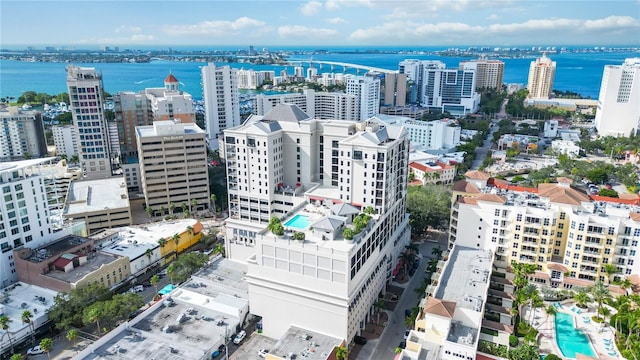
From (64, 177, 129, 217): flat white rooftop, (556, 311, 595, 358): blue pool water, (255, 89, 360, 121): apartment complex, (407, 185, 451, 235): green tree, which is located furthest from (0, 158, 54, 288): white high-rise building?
(255, 89, 360, 121): apartment complex

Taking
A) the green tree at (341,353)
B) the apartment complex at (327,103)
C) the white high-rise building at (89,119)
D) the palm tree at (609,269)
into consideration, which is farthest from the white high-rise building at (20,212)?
the apartment complex at (327,103)

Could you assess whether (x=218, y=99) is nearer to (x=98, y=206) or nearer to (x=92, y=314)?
(x=98, y=206)

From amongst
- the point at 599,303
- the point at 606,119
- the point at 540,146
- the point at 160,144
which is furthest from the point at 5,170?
the point at 606,119

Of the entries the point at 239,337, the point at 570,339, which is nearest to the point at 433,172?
the point at 570,339

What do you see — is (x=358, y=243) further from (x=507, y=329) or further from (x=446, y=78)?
(x=446, y=78)

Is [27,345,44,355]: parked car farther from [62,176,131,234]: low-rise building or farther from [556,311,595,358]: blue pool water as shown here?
[556,311,595,358]: blue pool water

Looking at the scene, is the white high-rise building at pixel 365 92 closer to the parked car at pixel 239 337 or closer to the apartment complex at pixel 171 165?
the apartment complex at pixel 171 165
